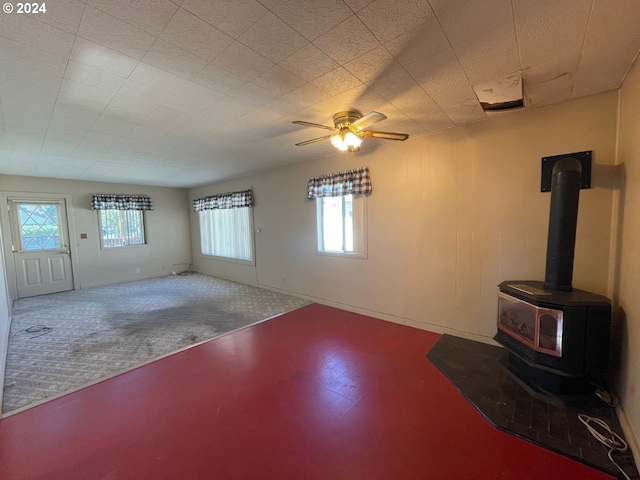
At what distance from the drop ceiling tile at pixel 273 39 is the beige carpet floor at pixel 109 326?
303cm

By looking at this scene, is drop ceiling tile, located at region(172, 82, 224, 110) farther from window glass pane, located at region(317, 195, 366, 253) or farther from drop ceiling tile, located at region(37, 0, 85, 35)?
window glass pane, located at region(317, 195, 366, 253)

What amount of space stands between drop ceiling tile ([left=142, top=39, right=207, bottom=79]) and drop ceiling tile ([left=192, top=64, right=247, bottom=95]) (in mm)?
47

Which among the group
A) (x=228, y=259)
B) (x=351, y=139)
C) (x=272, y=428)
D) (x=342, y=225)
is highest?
(x=351, y=139)

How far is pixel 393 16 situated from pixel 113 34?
1.51 metres

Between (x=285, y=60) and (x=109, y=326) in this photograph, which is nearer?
(x=285, y=60)

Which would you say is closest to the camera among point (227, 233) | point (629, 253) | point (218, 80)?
point (629, 253)

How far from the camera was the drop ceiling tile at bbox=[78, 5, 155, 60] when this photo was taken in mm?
1307

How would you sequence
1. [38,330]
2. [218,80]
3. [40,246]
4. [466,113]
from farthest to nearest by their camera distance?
[40,246] → [38,330] → [466,113] → [218,80]

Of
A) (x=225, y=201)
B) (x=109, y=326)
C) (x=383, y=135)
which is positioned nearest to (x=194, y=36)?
(x=383, y=135)

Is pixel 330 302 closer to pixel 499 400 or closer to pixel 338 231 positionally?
pixel 338 231

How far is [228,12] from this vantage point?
1.29 metres

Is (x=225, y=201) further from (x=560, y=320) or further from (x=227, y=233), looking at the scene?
(x=560, y=320)

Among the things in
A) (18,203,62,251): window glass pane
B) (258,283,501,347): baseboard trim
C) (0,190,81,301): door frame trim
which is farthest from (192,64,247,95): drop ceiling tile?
(18,203,62,251): window glass pane

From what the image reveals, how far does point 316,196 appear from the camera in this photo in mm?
4312
